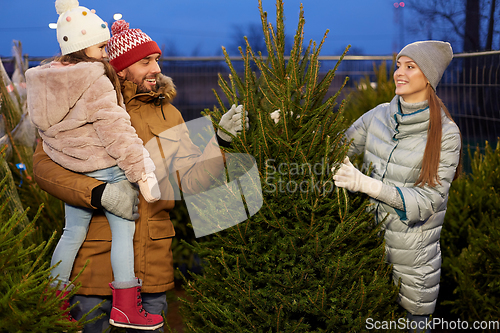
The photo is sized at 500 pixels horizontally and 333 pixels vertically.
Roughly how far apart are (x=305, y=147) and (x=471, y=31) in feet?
30.9

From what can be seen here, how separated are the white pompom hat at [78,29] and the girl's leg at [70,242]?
0.79 meters

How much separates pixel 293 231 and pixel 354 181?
0.42 metres

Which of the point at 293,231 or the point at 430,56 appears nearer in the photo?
the point at 293,231

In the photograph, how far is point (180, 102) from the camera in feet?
27.6

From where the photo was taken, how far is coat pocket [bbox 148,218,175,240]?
2197mm

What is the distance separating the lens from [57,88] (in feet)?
6.34

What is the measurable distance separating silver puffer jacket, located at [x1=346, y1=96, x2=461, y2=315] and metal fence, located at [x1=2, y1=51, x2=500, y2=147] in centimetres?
337

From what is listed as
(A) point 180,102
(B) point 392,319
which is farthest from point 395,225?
(A) point 180,102

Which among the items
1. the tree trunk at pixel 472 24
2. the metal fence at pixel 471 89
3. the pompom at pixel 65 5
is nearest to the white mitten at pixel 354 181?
the pompom at pixel 65 5

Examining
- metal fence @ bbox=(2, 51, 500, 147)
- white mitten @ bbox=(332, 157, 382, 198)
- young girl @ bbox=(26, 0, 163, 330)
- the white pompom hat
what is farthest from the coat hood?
metal fence @ bbox=(2, 51, 500, 147)

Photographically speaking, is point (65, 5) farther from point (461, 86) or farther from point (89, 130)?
point (461, 86)

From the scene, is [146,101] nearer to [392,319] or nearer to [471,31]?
[392,319]

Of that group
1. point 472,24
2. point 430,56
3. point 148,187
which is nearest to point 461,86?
point 430,56

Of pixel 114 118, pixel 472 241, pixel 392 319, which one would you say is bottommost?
pixel 472 241
